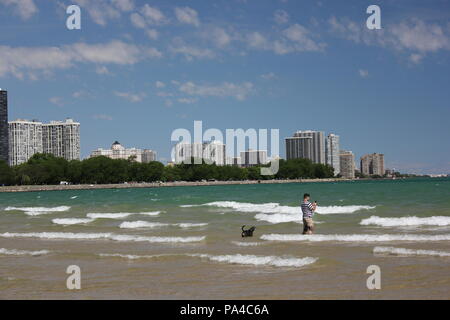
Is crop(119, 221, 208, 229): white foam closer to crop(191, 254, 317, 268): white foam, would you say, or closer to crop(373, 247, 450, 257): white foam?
crop(191, 254, 317, 268): white foam

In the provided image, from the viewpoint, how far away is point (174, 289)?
10.2 m

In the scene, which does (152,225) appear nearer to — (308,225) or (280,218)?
(280,218)

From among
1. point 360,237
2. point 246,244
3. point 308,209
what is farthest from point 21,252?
point 360,237

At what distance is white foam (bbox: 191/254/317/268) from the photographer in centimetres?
1244

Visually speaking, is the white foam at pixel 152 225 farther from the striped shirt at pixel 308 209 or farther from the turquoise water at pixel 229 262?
the striped shirt at pixel 308 209

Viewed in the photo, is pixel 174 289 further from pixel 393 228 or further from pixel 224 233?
pixel 393 228

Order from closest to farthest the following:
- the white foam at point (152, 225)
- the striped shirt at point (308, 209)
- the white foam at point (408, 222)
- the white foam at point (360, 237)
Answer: the white foam at point (360, 237) < the striped shirt at point (308, 209) < the white foam at point (408, 222) < the white foam at point (152, 225)

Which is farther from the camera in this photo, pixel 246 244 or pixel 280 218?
pixel 280 218

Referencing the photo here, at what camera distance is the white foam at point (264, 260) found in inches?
490

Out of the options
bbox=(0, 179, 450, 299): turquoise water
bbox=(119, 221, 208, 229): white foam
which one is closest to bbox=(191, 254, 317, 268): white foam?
bbox=(0, 179, 450, 299): turquoise water

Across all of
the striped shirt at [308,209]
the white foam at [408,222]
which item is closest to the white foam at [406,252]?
the striped shirt at [308,209]

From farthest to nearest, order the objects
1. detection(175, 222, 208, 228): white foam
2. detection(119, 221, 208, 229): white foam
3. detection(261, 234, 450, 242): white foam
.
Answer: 1. detection(119, 221, 208, 229): white foam
2. detection(175, 222, 208, 228): white foam
3. detection(261, 234, 450, 242): white foam

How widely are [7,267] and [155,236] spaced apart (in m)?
7.22

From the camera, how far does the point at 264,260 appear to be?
1292 centimetres
